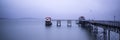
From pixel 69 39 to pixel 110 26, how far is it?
511 cm

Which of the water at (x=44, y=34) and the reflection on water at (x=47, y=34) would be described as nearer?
the reflection on water at (x=47, y=34)

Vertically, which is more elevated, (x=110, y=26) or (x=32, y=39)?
(x=110, y=26)

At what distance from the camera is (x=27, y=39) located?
2034cm

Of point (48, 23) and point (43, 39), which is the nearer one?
point (43, 39)

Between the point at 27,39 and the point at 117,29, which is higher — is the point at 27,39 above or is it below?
below

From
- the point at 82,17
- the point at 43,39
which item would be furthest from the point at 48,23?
the point at 43,39

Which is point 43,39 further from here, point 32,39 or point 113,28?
point 113,28

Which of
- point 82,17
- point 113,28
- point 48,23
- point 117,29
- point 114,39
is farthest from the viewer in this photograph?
point 82,17

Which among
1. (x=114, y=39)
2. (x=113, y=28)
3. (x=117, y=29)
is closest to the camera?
(x=117, y=29)

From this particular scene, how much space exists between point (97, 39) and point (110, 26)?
302cm

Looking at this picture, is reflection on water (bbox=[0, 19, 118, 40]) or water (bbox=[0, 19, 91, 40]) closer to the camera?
reflection on water (bbox=[0, 19, 118, 40])

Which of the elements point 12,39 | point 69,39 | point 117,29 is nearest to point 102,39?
point 69,39

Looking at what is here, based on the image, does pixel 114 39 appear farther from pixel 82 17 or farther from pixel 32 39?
pixel 82 17

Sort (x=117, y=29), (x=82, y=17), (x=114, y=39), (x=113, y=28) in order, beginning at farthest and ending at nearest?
(x=82, y=17)
(x=114, y=39)
(x=113, y=28)
(x=117, y=29)
